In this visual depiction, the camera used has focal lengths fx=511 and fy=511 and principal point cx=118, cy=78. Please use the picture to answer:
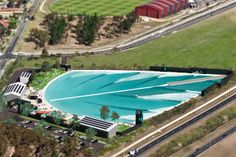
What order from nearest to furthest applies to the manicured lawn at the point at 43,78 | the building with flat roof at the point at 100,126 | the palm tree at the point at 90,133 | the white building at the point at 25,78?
the palm tree at the point at 90,133 < the building with flat roof at the point at 100,126 < the manicured lawn at the point at 43,78 < the white building at the point at 25,78

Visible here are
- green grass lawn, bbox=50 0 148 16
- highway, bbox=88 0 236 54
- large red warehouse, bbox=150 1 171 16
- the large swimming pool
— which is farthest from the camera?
green grass lawn, bbox=50 0 148 16

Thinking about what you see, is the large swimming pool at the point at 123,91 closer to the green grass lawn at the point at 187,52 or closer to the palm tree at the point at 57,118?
the green grass lawn at the point at 187,52

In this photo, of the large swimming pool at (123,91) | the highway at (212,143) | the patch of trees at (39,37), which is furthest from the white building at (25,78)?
the highway at (212,143)

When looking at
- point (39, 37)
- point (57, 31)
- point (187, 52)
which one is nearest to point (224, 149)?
point (187, 52)

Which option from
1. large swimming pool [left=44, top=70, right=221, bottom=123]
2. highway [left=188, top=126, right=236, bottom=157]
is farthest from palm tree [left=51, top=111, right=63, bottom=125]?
highway [left=188, top=126, right=236, bottom=157]

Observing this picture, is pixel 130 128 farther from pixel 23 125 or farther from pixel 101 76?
pixel 101 76

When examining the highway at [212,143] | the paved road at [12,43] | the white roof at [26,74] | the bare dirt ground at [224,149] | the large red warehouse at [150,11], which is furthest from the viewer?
the large red warehouse at [150,11]

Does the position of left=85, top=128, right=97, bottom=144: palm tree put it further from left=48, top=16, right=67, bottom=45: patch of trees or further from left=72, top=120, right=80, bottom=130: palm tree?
left=48, top=16, right=67, bottom=45: patch of trees
